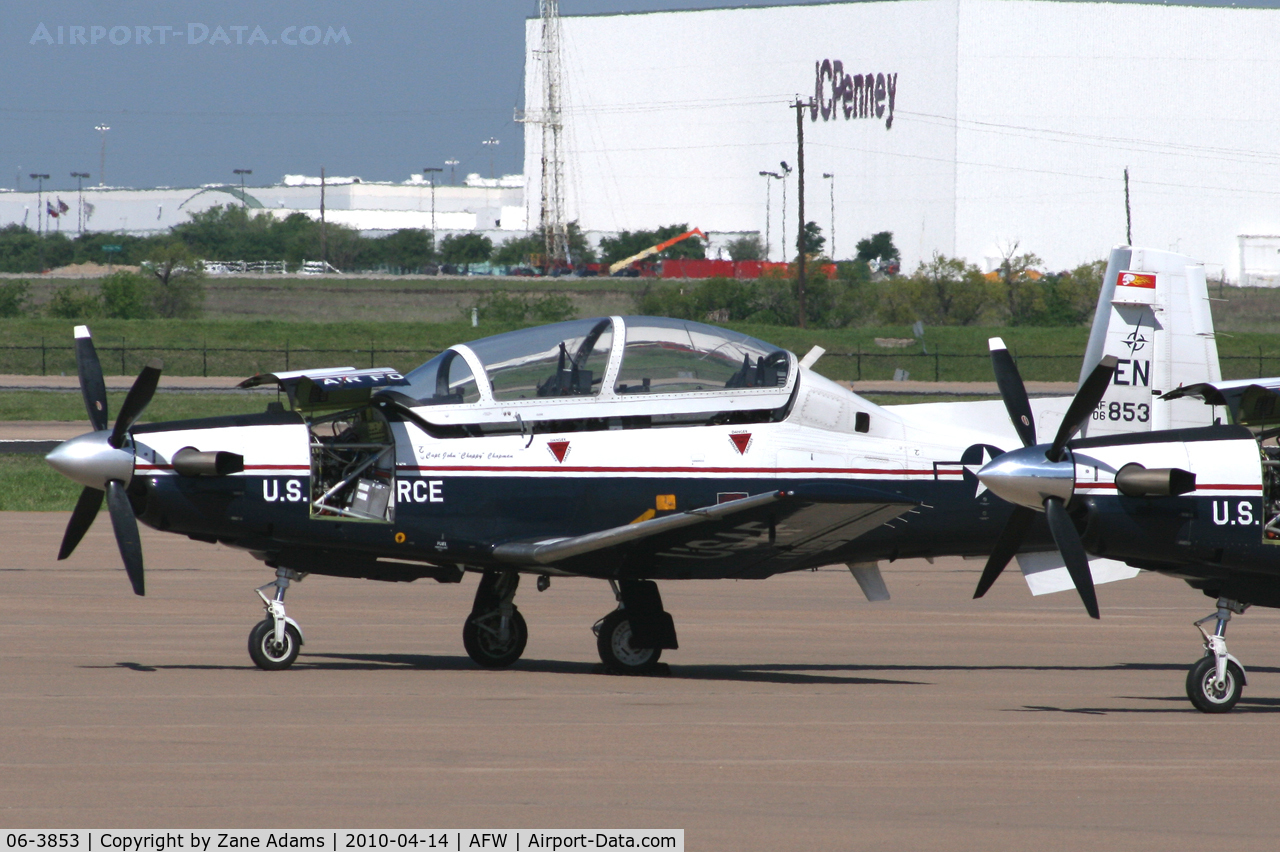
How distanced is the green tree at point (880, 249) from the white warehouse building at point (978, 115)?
126 centimetres

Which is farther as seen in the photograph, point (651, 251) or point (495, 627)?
point (651, 251)

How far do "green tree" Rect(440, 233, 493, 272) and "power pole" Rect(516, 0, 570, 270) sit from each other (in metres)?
9.65

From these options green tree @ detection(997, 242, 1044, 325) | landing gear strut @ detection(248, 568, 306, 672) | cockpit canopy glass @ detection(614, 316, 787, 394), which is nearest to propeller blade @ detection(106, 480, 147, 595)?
landing gear strut @ detection(248, 568, 306, 672)

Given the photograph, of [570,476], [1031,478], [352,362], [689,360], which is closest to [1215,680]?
[1031,478]

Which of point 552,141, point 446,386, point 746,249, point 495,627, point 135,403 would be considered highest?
point 552,141

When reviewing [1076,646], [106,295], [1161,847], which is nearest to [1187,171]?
[106,295]

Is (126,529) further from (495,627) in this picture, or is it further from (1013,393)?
(1013,393)

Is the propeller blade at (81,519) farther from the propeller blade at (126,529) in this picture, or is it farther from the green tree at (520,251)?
the green tree at (520,251)

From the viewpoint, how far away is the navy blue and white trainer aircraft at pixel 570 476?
33.7 ft

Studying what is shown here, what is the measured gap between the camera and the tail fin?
12.7 m

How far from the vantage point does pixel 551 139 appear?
391 ft

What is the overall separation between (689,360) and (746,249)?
347ft

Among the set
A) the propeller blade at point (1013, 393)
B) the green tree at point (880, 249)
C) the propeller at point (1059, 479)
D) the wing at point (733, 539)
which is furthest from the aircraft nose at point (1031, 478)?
the green tree at point (880, 249)

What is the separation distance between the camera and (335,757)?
7586 mm
